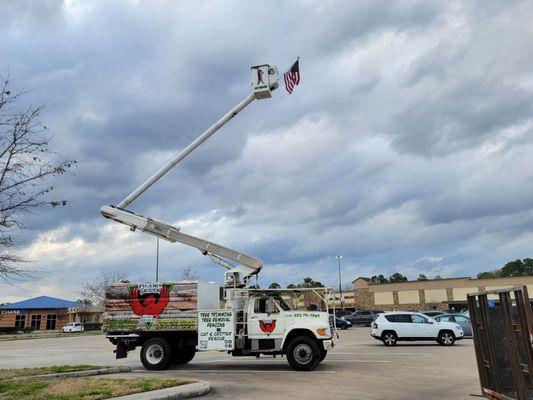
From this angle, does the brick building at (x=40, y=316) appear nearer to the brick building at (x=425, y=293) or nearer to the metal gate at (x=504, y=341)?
the brick building at (x=425, y=293)

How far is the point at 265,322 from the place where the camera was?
16.3 metres

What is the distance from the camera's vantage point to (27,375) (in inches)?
552

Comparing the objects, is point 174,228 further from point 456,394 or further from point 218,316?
point 456,394

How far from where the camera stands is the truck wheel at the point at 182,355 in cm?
1794

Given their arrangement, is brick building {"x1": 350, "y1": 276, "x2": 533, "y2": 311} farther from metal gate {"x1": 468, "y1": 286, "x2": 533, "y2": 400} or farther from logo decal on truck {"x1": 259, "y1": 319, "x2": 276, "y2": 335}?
metal gate {"x1": 468, "y1": 286, "x2": 533, "y2": 400}

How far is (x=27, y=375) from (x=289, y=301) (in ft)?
25.0

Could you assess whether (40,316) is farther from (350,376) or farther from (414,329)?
(350,376)

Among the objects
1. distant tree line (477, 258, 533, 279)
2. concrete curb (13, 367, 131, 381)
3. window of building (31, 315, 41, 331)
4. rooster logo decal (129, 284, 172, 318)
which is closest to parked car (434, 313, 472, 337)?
rooster logo decal (129, 284, 172, 318)

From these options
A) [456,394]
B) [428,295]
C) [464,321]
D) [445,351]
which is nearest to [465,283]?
[428,295]

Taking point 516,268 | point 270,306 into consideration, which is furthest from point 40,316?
point 516,268

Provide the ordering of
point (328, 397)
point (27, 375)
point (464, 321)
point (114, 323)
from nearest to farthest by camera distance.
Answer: point (328, 397) < point (27, 375) < point (114, 323) < point (464, 321)

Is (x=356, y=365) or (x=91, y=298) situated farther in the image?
(x=91, y=298)

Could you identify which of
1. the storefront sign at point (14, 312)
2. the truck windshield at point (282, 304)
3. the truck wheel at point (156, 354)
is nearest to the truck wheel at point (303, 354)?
the truck windshield at point (282, 304)

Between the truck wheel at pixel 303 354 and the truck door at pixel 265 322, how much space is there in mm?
590
